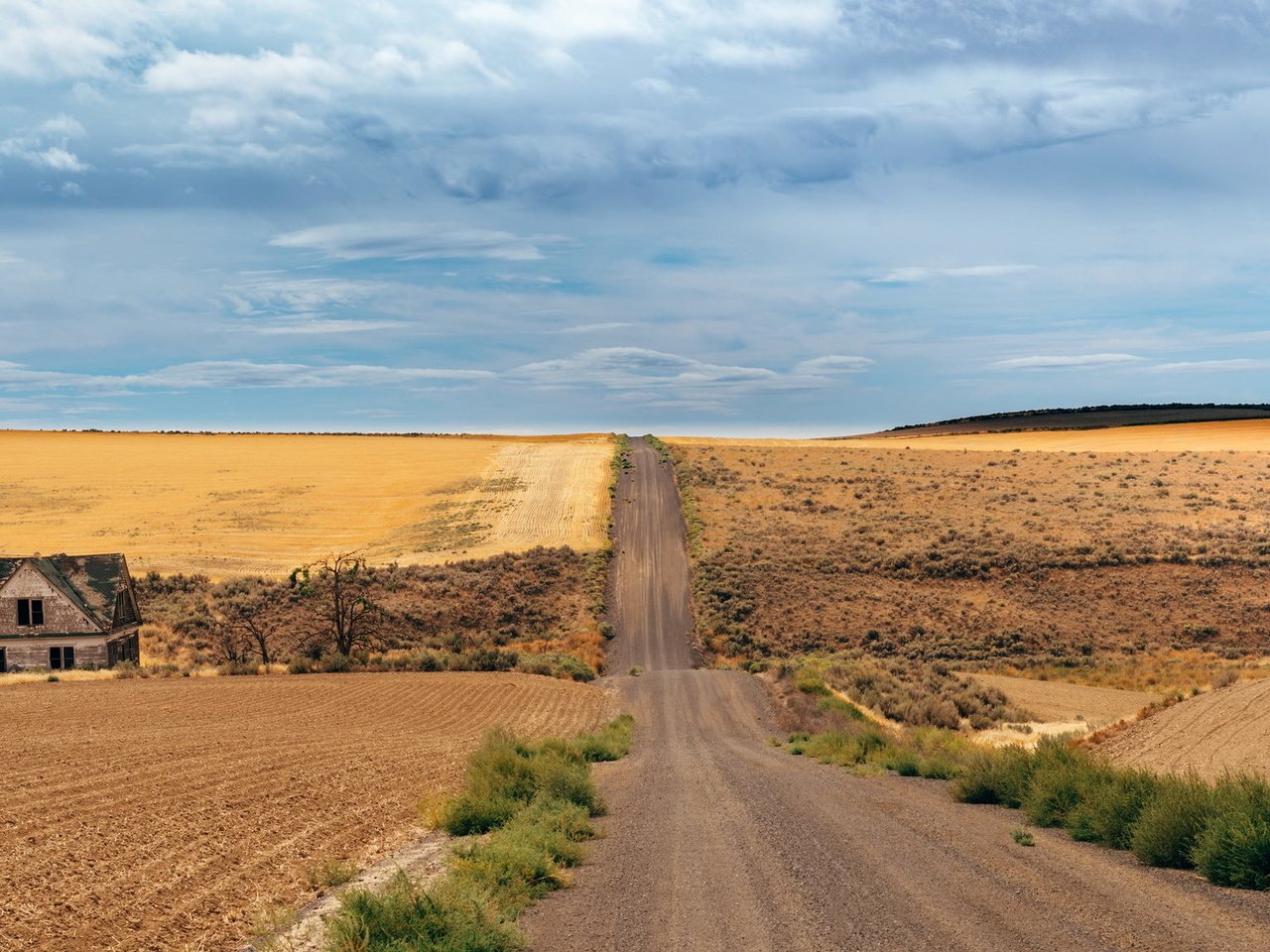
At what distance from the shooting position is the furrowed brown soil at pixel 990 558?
187 ft

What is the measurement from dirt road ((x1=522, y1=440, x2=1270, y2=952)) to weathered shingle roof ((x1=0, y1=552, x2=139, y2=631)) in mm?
37624

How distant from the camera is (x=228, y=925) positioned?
36.0 ft

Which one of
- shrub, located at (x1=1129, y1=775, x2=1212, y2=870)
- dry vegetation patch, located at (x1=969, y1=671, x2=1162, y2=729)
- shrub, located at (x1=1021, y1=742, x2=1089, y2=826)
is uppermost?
shrub, located at (x1=1129, y1=775, x2=1212, y2=870)

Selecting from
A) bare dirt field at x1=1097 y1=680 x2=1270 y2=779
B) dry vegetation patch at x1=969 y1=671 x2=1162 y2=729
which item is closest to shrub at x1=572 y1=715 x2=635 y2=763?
bare dirt field at x1=1097 y1=680 x2=1270 y2=779

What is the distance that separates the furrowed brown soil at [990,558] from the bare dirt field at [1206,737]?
28.9 meters

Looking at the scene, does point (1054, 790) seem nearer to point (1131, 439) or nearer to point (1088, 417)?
point (1131, 439)

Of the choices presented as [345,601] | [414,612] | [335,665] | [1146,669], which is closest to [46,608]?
[335,665]

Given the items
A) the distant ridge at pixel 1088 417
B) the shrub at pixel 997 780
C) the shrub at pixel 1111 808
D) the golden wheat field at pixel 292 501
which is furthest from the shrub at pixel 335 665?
the distant ridge at pixel 1088 417

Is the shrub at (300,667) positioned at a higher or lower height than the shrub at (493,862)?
lower

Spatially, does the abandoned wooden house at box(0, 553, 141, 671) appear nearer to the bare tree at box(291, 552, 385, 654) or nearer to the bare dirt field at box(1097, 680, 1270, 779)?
the bare tree at box(291, 552, 385, 654)

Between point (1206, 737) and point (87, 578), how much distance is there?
48467 mm

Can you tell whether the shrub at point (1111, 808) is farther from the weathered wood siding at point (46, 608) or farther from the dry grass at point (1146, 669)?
the weathered wood siding at point (46, 608)

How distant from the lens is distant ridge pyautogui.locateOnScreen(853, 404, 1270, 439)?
138500 mm

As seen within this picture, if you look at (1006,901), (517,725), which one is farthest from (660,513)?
(1006,901)
